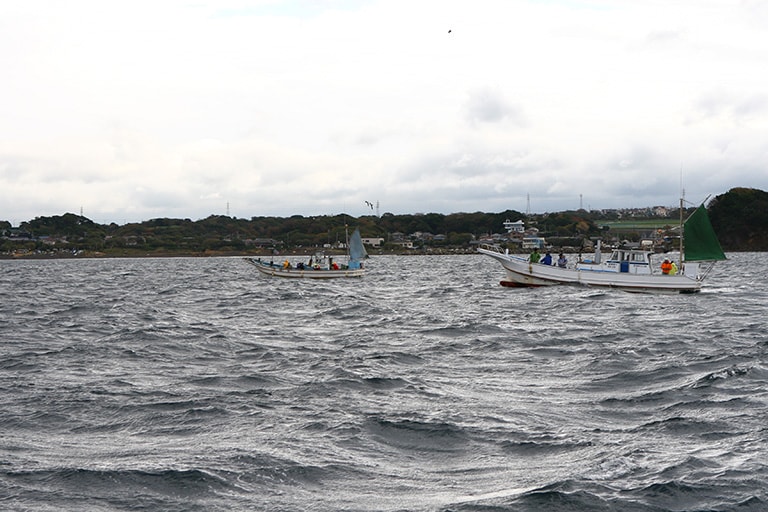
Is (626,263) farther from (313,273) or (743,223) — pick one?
(743,223)

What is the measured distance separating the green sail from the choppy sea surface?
2115 centimetres

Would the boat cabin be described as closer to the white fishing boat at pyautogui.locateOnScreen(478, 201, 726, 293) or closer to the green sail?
the white fishing boat at pyautogui.locateOnScreen(478, 201, 726, 293)

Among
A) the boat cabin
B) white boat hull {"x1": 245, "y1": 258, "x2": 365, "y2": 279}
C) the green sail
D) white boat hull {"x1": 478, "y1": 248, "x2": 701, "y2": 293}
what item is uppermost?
the green sail

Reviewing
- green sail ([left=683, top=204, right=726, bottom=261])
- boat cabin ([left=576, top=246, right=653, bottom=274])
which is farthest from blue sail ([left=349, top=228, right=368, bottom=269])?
green sail ([left=683, top=204, right=726, bottom=261])

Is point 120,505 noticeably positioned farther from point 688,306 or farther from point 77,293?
point 77,293

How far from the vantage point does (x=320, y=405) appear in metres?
15.5

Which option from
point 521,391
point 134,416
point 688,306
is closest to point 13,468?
point 134,416

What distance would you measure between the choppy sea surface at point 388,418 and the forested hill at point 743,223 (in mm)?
177201

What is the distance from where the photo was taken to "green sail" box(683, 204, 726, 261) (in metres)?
49.5

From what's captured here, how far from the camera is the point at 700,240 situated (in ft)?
164

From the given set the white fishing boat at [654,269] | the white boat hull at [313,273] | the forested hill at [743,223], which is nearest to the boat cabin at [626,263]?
the white fishing boat at [654,269]

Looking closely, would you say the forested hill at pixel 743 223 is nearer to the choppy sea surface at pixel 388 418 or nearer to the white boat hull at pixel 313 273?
the white boat hull at pixel 313 273

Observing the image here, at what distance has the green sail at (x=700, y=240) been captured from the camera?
49.5 meters

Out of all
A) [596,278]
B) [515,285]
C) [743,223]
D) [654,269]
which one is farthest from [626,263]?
[743,223]
